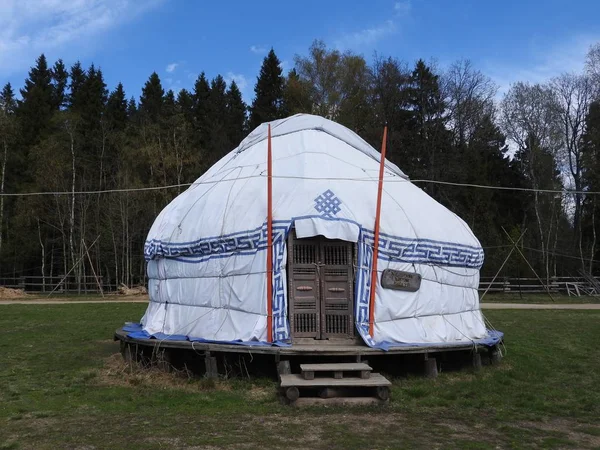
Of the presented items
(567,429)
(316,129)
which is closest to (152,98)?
(316,129)

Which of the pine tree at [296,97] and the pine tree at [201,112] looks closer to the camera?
the pine tree at [296,97]

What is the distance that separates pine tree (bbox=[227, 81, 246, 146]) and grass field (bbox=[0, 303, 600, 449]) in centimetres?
2627

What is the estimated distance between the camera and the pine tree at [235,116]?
3484 cm

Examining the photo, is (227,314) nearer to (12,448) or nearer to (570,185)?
(12,448)

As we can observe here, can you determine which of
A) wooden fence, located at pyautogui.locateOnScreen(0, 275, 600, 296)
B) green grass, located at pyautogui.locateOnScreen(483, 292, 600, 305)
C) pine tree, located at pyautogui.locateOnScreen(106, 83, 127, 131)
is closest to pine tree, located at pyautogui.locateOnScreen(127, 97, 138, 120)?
pine tree, located at pyautogui.locateOnScreen(106, 83, 127, 131)

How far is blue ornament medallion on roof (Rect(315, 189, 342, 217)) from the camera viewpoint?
7422 millimetres

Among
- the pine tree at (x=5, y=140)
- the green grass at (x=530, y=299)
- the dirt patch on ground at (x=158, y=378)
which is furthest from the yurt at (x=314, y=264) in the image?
the pine tree at (x=5, y=140)

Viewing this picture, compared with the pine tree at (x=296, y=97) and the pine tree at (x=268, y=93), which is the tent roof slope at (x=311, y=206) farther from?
the pine tree at (x=268, y=93)

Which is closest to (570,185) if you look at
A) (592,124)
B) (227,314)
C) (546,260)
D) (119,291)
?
(592,124)

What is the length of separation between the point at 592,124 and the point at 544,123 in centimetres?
244

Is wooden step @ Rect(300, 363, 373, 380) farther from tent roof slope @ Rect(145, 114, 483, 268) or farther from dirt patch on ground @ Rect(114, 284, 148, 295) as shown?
dirt patch on ground @ Rect(114, 284, 148, 295)

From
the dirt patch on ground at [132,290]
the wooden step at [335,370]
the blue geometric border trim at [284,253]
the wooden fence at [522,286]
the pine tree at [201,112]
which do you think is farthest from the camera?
the pine tree at [201,112]

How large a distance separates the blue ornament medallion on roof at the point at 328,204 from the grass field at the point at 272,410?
224cm

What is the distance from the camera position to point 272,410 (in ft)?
19.1
